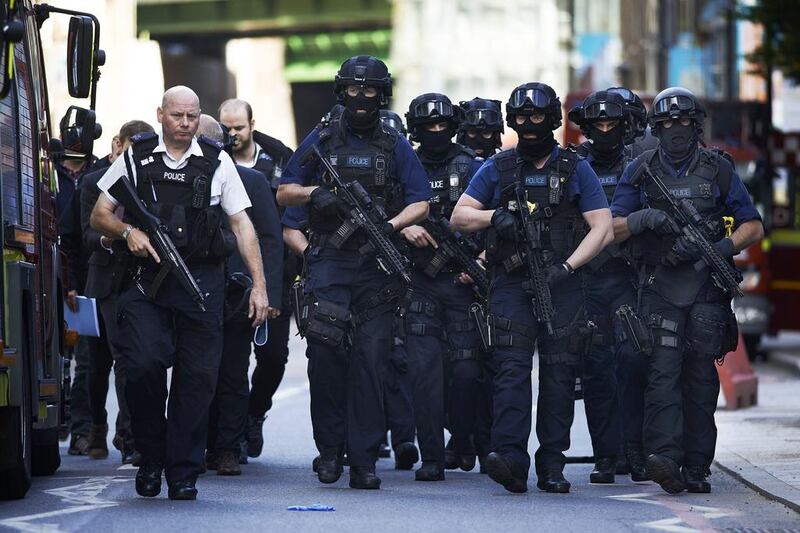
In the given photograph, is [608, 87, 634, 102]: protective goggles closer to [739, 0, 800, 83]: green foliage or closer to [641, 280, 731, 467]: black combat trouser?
[641, 280, 731, 467]: black combat trouser

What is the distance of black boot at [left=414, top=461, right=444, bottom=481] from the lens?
1055 centimetres

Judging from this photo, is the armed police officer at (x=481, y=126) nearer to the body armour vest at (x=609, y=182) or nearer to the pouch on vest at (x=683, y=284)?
the body armour vest at (x=609, y=182)

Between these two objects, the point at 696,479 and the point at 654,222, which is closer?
the point at 654,222

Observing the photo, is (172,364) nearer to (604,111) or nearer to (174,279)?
(174,279)

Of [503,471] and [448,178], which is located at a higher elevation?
[448,178]

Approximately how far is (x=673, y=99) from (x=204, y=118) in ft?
9.01

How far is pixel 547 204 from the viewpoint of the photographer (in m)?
10.0

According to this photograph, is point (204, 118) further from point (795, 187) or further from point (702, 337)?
point (795, 187)

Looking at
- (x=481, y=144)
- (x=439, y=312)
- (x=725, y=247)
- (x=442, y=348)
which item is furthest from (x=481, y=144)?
(x=725, y=247)

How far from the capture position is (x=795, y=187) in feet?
82.8

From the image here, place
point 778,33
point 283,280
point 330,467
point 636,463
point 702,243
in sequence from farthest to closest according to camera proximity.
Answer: point 778,33, point 283,280, point 636,463, point 330,467, point 702,243

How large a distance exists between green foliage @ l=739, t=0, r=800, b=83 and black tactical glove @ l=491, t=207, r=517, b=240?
1381cm

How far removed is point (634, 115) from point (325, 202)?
2.39m

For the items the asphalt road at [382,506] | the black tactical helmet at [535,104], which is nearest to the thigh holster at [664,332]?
the asphalt road at [382,506]
